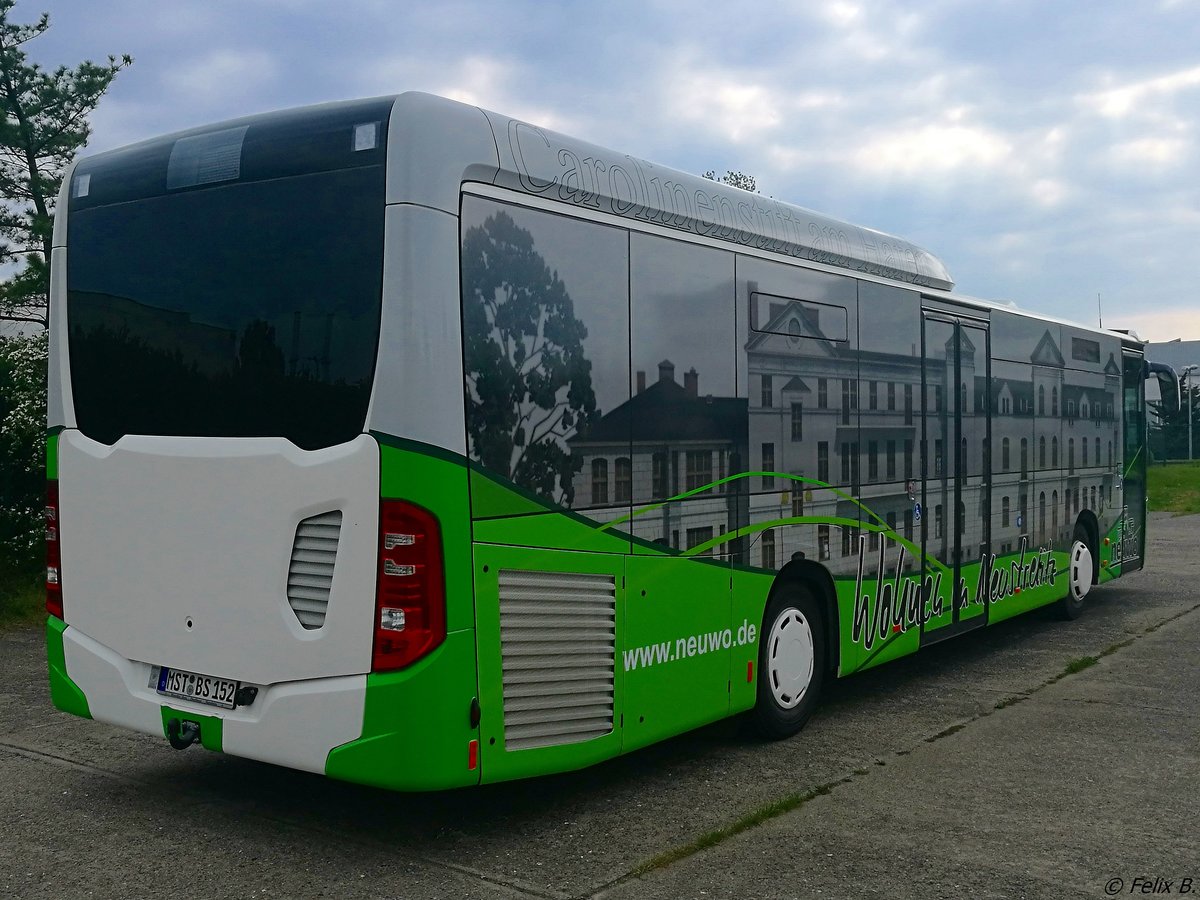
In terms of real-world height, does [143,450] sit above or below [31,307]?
below

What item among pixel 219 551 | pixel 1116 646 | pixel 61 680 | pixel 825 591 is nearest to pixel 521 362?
pixel 219 551

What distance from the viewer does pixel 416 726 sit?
4660 mm

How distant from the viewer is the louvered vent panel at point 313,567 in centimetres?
479

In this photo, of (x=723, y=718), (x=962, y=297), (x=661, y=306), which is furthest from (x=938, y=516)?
(x=661, y=306)

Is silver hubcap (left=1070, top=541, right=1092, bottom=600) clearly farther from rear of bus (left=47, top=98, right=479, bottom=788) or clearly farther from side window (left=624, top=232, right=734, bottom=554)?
rear of bus (left=47, top=98, right=479, bottom=788)

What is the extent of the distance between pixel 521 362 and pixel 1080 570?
28.0 feet

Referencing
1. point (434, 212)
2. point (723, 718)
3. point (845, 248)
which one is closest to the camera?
point (434, 212)

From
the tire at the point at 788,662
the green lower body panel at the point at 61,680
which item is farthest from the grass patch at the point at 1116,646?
the green lower body panel at the point at 61,680

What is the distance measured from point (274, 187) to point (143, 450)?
4.34 feet

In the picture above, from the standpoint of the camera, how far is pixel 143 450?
5367 millimetres

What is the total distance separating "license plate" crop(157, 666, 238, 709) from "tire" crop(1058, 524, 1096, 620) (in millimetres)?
8724

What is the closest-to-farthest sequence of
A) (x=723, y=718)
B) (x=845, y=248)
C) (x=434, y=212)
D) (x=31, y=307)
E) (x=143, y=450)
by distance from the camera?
(x=434, y=212) < (x=143, y=450) < (x=723, y=718) < (x=845, y=248) < (x=31, y=307)

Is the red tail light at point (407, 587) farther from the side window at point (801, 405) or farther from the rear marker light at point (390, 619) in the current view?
the side window at point (801, 405)

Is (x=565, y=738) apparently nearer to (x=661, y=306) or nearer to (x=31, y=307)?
(x=661, y=306)
